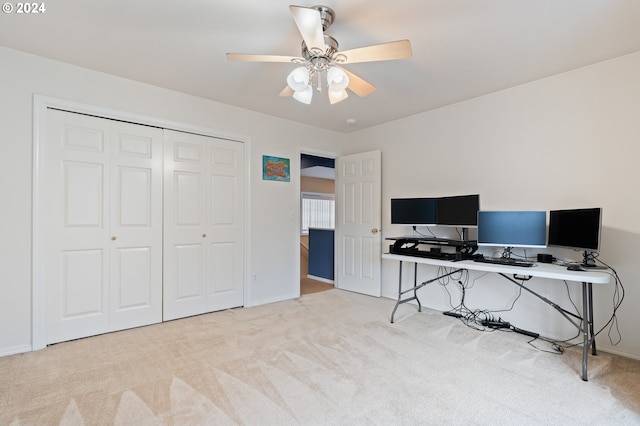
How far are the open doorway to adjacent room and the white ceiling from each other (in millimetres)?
2465

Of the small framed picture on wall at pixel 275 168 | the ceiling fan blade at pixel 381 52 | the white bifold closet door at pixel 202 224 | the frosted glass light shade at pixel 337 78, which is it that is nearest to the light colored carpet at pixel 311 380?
the white bifold closet door at pixel 202 224

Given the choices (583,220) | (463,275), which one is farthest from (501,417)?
(463,275)

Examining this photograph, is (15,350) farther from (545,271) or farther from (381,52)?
(545,271)

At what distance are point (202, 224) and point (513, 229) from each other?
323 centimetres

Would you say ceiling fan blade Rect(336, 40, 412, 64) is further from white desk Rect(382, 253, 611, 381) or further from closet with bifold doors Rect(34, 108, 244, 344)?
closet with bifold doors Rect(34, 108, 244, 344)

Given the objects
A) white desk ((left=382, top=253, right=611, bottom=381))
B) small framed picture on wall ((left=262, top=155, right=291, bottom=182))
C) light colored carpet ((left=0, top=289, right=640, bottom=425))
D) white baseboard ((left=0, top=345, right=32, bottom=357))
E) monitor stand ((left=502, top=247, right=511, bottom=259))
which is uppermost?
small framed picture on wall ((left=262, top=155, right=291, bottom=182))

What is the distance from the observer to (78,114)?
2867mm

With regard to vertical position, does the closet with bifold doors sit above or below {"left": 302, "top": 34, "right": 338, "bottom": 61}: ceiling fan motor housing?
below

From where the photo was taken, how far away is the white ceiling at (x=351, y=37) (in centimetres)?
200

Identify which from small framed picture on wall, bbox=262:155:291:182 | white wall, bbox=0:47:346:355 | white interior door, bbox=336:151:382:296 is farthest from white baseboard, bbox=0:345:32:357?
white interior door, bbox=336:151:382:296

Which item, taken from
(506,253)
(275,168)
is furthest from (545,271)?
(275,168)

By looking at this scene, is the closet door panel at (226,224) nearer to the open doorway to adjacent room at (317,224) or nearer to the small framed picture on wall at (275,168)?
the small framed picture on wall at (275,168)

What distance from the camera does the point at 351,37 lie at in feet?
7.54

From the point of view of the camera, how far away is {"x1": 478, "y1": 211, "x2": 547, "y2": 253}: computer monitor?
279 cm
